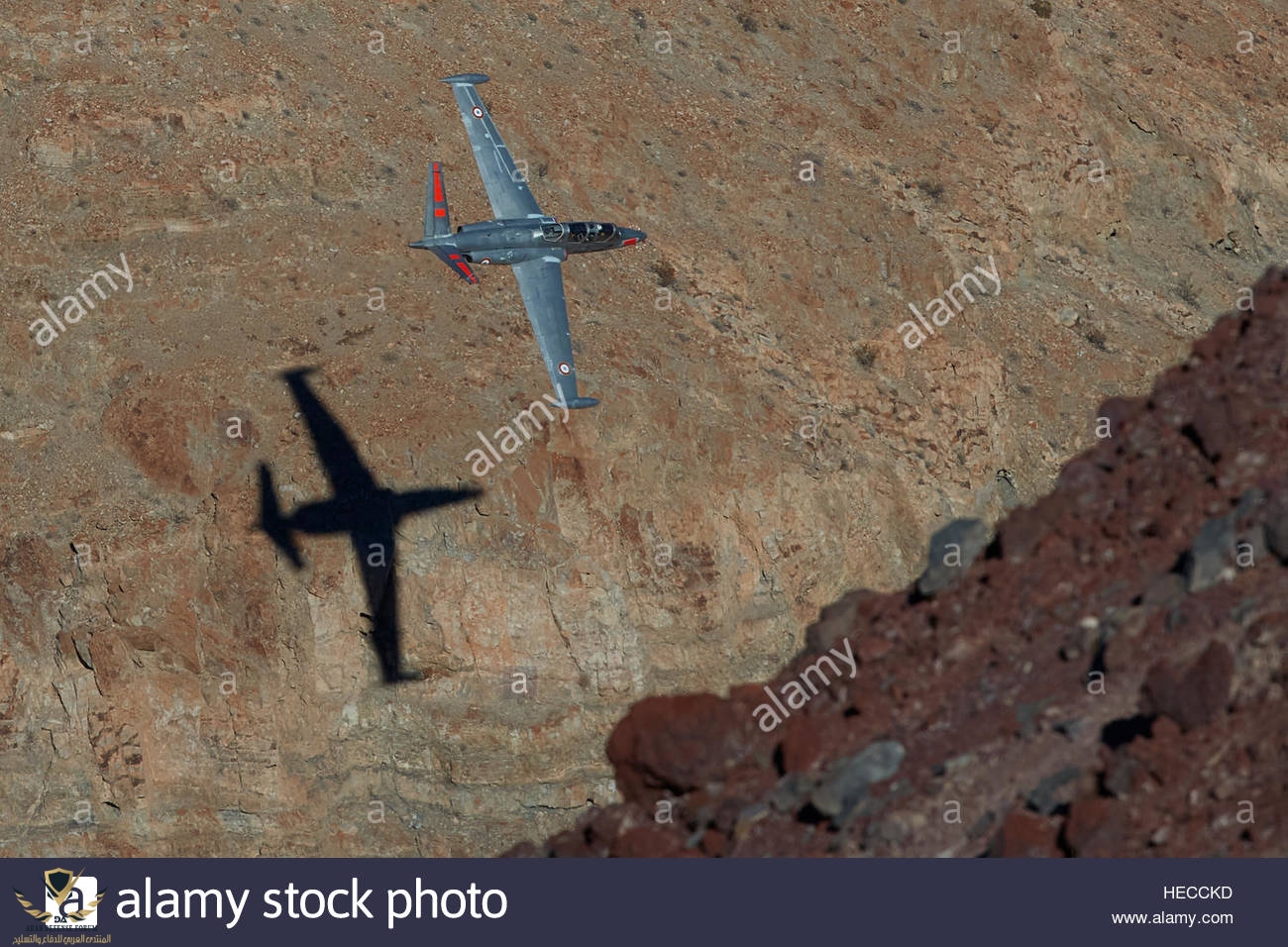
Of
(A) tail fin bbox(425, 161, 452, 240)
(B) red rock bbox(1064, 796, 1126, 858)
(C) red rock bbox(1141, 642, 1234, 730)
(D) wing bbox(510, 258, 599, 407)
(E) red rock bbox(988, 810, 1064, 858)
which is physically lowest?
(A) tail fin bbox(425, 161, 452, 240)

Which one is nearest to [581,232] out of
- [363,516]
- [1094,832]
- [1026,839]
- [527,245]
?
[527,245]

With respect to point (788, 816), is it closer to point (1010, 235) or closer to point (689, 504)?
point (689, 504)

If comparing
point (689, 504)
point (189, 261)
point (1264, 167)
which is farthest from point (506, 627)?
point (1264, 167)

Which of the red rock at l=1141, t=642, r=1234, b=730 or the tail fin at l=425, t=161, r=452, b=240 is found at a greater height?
the red rock at l=1141, t=642, r=1234, b=730

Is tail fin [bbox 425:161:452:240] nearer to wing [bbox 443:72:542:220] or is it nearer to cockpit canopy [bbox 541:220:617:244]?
wing [bbox 443:72:542:220]

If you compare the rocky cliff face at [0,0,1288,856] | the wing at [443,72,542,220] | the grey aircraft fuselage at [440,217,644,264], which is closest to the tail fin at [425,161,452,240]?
the grey aircraft fuselage at [440,217,644,264]

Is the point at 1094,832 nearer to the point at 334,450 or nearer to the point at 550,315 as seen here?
the point at 550,315
